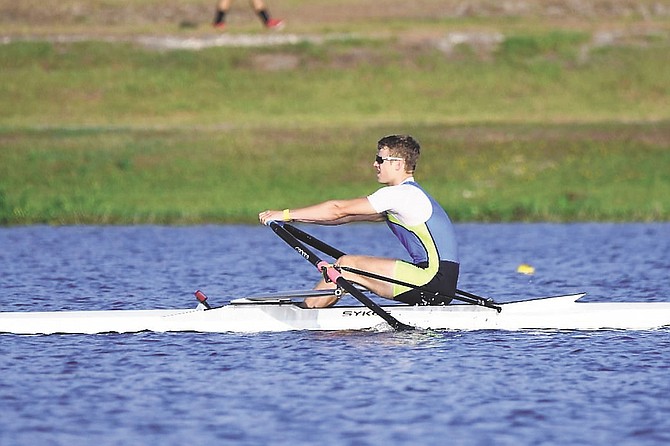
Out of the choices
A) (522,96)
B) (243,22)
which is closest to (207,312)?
(522,96)

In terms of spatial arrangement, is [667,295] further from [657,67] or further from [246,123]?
[657,67]

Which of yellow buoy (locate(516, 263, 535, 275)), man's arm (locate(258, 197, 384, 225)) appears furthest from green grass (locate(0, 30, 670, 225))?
man's arm (locate(258, 197, 384, 225))

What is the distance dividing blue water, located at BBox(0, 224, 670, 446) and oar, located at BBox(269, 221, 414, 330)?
0.19 meters

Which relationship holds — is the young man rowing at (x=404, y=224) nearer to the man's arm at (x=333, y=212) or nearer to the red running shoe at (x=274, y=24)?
the man's arm at (x=333, y=212)

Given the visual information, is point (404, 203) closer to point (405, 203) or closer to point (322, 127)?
point (405, 203)

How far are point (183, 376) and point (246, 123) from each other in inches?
1090

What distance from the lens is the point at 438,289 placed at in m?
16.3

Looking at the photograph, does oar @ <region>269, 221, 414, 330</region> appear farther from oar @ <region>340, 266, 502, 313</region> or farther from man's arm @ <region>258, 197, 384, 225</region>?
man's arm @ <region>258, 197, 384, 225</region>

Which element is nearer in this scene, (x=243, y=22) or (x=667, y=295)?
(x=667, y=295)

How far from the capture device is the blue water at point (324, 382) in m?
11.8

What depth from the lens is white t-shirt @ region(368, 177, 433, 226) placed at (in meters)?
15.9

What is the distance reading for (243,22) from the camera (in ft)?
175

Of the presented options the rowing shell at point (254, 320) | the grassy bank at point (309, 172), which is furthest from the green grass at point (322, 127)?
the rowing shell at point (254, 320)

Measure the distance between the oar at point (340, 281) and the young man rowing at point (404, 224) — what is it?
19cm
